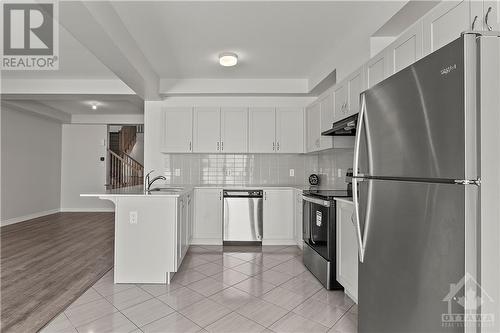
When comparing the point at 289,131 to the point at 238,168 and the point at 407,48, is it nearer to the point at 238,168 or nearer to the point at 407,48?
the point at 238,168

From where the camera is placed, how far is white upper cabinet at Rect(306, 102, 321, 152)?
13.0 ft

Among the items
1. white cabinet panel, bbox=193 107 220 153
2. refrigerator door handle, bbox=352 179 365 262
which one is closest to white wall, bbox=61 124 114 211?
white cabinet panel, bbox=193 107 220 153

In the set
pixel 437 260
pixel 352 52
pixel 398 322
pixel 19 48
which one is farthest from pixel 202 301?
pixel 19 48

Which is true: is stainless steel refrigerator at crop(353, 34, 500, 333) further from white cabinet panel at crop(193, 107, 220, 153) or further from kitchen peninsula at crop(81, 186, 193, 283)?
white cabinet panel at crop(193, 107, 220, 153)

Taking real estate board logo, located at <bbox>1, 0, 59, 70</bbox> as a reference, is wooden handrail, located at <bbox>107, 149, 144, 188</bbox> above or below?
below

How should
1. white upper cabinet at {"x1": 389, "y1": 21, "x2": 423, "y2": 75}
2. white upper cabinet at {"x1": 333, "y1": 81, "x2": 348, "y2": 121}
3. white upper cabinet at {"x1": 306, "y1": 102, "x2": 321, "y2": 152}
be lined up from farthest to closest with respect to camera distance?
1. white upper cabinet at {"x1": 306, "y1": 102, "x2": 321, "y2": 152}
2. white upper cabinet at {"x1": 333, "y1": 81, "x2": 348, "y2": 121}
3. white upper cabinet at {"x1": 389, "y1": 21, "x2": 423, "y2": 75}

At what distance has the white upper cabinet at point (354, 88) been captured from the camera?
8.71 feet

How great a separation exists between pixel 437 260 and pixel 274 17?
246cm

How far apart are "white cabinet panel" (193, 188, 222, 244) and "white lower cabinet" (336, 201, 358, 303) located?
212cm

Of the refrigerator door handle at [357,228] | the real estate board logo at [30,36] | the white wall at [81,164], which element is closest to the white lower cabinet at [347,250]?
the refrigerator door handle at [357,228]

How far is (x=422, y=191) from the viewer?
1.26m

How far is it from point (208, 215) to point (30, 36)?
9.92ft

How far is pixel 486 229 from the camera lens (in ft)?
3.52

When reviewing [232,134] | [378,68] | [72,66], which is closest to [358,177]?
[378,68]
